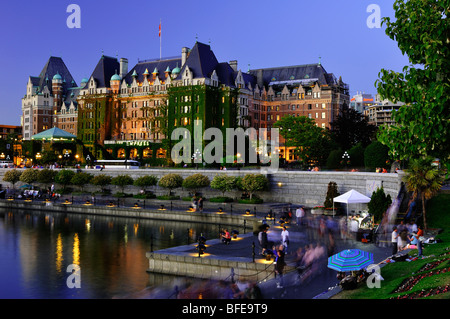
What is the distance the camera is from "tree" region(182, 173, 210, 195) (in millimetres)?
66306

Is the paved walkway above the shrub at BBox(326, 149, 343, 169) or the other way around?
the other way around

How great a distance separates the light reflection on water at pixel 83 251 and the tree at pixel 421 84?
49.0 feet

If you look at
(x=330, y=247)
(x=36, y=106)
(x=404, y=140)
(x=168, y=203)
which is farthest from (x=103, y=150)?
(x=404, y=140)

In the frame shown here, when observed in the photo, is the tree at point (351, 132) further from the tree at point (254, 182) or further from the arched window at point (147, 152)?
the arched window at point (147, 152)

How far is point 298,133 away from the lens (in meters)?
90.9

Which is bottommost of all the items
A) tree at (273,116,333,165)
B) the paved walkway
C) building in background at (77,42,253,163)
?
the paved walkway

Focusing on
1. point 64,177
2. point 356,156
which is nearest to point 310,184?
point 356,156

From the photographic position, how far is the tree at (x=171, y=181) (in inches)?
2699

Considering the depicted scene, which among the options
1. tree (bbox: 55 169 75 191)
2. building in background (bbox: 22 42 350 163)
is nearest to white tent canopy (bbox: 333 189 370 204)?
tree (bbox: 55 169 75 191)

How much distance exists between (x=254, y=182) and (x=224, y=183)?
4.33m

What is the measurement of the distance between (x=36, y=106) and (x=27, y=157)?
138 ft

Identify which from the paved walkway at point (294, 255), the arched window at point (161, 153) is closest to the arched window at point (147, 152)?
the arched window at point (161, 153)

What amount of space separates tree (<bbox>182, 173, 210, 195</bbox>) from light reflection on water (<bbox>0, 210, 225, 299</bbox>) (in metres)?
12.1

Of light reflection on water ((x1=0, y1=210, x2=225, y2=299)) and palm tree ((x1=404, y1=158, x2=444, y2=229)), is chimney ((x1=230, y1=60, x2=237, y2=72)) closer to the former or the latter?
light reflection on water ((x1=0, y1=210, x2=225, y2=299))
